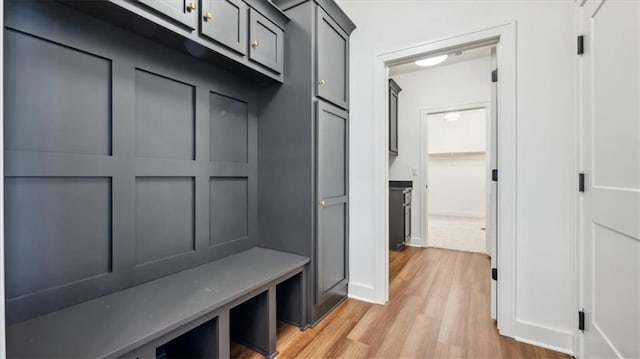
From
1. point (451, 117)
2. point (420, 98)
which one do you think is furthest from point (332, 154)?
point (451, 117)

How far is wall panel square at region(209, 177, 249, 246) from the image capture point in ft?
5.88

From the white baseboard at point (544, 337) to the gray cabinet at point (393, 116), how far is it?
2542mm

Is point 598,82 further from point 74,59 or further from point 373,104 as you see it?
point 74,59

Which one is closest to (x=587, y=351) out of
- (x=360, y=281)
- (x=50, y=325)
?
(x=360, y=281)

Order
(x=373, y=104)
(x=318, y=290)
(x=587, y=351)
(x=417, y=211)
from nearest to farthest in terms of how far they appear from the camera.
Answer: (x=587, y=351), (x=318, y=290), (x=373, y=104), (x=417, y=211)

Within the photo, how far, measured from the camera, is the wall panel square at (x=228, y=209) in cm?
179

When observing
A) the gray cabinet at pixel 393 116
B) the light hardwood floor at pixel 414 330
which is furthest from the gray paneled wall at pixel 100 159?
the gray cabinet at pixel 393 116

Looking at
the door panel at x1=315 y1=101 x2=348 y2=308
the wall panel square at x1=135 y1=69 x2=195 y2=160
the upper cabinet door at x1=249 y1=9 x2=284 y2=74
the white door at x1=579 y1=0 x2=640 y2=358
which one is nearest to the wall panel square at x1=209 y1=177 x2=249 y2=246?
the wall panel square at x1=135 y1=69 x2=195 y2=160

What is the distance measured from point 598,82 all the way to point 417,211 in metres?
2.94

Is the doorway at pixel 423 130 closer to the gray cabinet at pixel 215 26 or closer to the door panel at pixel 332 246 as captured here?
the door panel at pixel 332 246

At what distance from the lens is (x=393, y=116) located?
3939 millimetres

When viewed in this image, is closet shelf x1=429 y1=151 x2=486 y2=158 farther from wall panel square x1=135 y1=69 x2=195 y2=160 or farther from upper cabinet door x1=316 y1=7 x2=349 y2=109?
wall panel square x1=135 y1=69 x2=195 y2=160

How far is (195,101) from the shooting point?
5.47 feet

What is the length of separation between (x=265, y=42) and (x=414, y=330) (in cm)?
224
